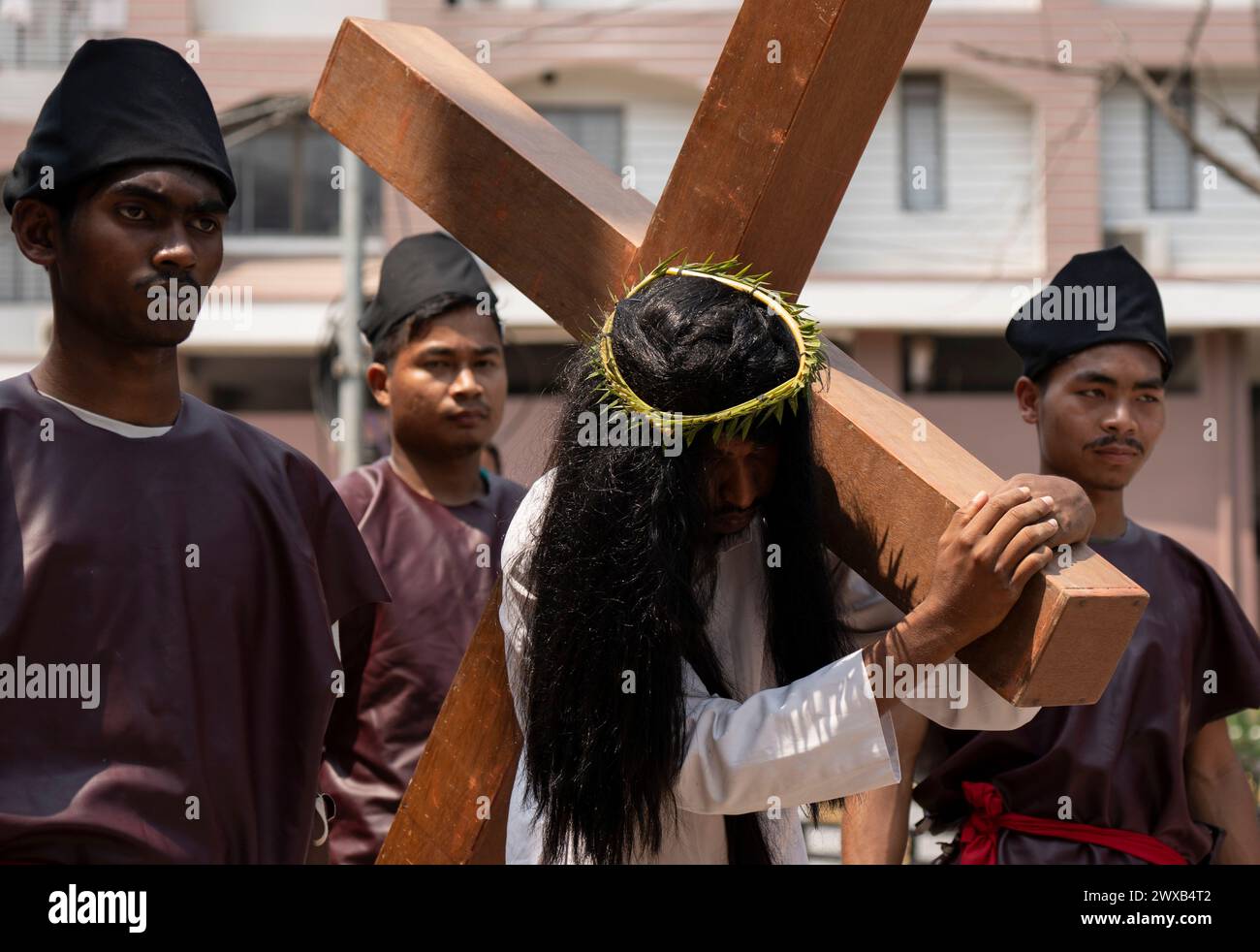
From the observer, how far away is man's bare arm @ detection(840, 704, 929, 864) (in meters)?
3.27

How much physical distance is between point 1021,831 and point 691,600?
130 cm

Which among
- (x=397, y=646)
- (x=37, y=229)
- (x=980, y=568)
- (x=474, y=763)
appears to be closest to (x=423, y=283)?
(x=397, y=646)

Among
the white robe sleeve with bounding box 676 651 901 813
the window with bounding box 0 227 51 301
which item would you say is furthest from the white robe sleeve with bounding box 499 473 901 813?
the window with bounding box 0 227 51 301

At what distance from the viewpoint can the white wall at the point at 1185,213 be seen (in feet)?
56.4

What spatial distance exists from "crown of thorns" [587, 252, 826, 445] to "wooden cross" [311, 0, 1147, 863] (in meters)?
0.12

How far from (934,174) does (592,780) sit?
51.7ft

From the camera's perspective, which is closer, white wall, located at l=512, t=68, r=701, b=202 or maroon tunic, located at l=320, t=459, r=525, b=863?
maroon tunic, located at l=320, t=459, r=525, b=863

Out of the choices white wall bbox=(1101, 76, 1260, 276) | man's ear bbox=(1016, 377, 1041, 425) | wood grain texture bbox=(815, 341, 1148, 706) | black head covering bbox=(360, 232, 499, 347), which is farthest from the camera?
white wall bbox=(1101, 76, 1260, 276)

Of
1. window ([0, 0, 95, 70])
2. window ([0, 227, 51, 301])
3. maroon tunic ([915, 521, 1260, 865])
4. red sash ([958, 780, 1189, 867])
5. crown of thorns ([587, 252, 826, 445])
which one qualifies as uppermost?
window ([0, 0, 95, 70])

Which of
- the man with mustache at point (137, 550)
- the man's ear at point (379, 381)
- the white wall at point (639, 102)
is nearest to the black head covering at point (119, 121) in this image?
the man with mustache at point (137, 550)

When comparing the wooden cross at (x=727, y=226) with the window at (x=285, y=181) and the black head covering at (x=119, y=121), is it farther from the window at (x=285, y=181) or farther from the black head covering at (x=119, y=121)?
the window at (x=285, y=181)

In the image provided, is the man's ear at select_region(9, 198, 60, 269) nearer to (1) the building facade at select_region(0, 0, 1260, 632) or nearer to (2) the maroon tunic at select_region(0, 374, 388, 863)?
(2) the maroon tunic at select_region(0, 374, 388, 863)

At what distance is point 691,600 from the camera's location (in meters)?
2.28

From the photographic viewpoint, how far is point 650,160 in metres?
17.0
